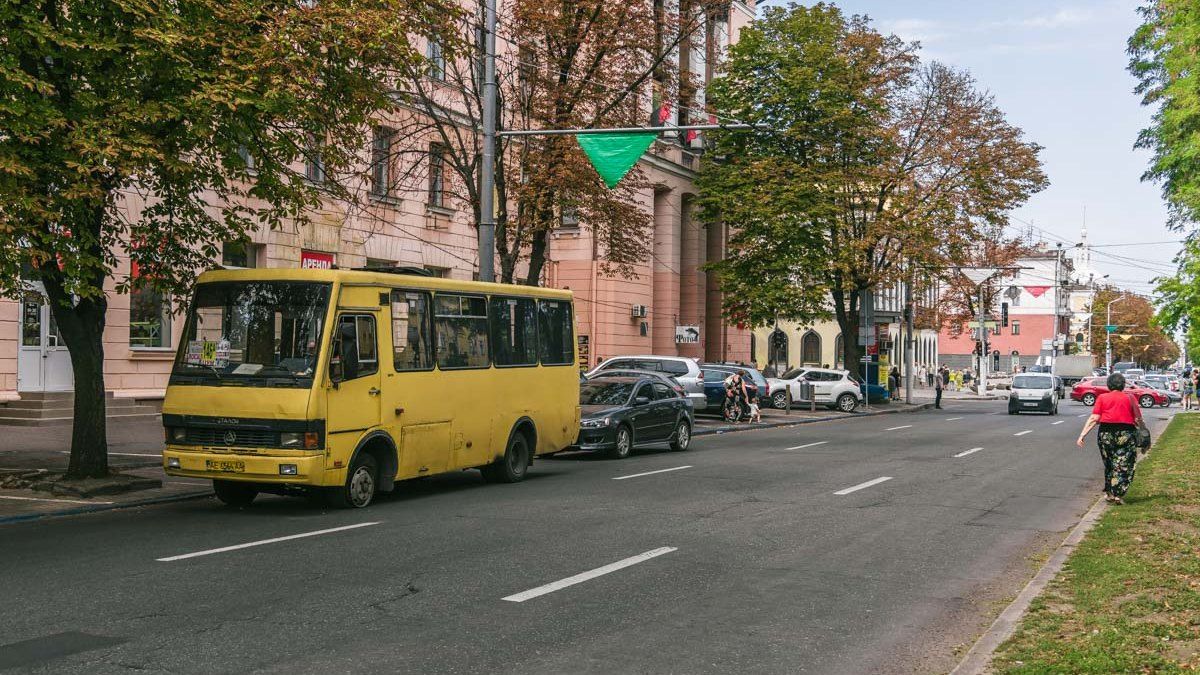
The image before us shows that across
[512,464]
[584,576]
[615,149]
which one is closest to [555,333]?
[512,464]

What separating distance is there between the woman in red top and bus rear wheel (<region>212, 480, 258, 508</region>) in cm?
1037

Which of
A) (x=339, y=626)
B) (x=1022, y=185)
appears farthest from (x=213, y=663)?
(x=1022, y=185)

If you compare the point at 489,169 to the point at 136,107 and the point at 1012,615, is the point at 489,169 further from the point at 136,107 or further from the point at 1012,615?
the point at 1012,615

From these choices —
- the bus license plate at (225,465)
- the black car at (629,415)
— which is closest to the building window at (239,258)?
the black car at (629,415)

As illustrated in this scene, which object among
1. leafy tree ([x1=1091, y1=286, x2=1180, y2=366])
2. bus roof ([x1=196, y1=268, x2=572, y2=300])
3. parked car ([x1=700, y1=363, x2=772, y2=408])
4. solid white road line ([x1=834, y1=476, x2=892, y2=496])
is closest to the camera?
bus roof ([x1=196, y1=268, x2=572, y2=300])

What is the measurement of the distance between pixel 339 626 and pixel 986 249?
4729cm

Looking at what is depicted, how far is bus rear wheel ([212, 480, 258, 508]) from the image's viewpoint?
13953 mm

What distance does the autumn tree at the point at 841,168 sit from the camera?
46000mm

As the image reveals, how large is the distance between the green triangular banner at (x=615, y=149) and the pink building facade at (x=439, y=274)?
1.90 m

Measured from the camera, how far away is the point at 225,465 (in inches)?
511

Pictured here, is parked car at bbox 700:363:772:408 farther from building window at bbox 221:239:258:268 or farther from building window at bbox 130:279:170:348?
building window at bbox 130:279:170:348

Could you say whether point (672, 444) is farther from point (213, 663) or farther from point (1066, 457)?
point (213, 663)

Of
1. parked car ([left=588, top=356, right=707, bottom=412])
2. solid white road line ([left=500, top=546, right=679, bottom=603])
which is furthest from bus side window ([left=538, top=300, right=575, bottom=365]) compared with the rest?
parked car ([left=588, top=356, right=707, bottom=412])

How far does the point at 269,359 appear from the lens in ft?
43.4
